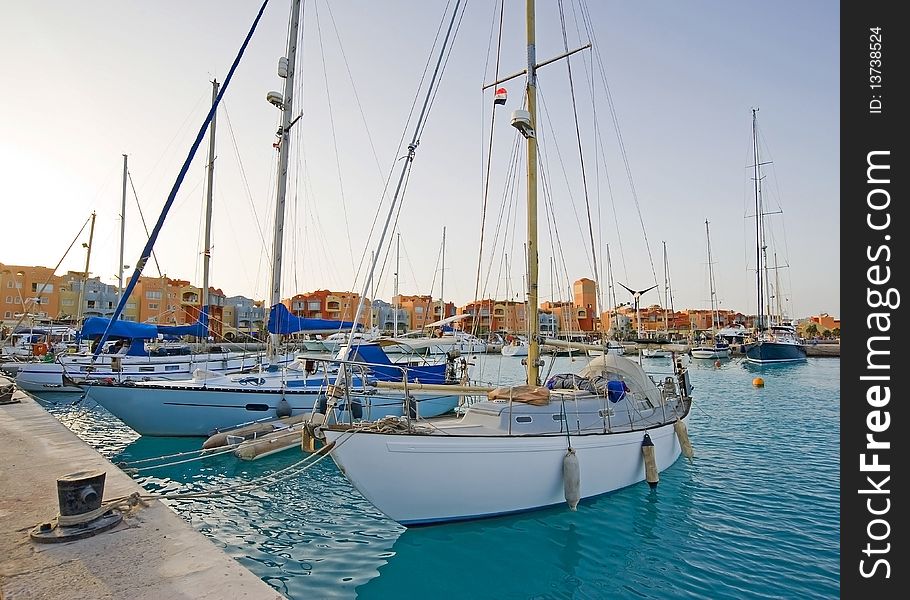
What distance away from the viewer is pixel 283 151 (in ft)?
54.9

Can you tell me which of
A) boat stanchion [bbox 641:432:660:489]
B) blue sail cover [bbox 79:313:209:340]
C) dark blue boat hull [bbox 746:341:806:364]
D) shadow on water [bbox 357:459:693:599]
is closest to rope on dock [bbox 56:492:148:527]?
shadow on water [bbox 357:459:693:599]

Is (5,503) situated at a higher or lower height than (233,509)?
higher

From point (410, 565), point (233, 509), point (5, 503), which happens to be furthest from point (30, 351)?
point (410, 565)

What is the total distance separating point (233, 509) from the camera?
862cm

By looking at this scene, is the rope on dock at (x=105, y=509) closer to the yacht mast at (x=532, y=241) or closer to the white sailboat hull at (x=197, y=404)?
the yacht mast at (x=532, y=241)

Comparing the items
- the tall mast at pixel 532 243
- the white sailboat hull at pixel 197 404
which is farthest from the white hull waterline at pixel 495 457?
the white sailboat hull at pixel 197 404

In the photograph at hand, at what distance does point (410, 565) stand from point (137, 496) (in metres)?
3.39

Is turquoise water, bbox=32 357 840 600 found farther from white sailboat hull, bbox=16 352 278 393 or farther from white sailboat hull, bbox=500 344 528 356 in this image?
white sailboat hull, bbox=500 344 528 356

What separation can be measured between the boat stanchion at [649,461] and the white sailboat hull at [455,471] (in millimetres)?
1519

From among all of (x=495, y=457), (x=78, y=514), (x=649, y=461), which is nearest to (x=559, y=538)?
(x=495, y=457)

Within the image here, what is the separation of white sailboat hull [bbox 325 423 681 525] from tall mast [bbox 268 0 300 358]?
10.2 m

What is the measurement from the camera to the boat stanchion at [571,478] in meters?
7.50

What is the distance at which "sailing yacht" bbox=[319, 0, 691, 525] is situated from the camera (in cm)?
680
